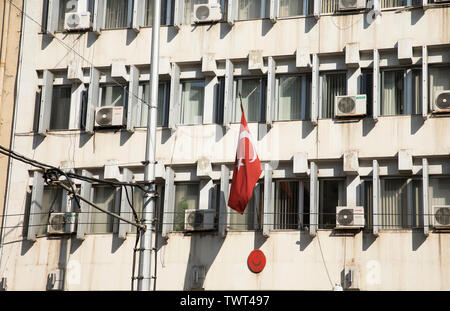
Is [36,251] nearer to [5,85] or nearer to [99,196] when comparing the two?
[99,196]

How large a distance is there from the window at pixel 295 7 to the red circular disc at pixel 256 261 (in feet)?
23.3

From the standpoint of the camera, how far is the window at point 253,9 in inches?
1019

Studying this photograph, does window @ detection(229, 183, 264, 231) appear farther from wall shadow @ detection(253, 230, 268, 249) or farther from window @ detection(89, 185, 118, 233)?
window @ detection(89, 185, 118, 233)

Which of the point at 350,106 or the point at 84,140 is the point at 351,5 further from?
the point at 84,140

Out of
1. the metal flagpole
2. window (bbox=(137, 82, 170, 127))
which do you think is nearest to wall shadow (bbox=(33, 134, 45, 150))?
window (bbox=(137, 82, 170, 127))

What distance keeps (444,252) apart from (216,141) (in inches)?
280

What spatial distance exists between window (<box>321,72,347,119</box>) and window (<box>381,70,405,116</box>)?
1.10 meters

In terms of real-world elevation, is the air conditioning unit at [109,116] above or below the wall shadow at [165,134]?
above

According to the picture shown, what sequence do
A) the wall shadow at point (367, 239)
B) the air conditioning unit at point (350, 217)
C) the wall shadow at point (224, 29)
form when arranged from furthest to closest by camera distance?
the wall shadow at point (224, 29), the air conditioning unit at point (350, 217), the wall shadow at point (367, 239)

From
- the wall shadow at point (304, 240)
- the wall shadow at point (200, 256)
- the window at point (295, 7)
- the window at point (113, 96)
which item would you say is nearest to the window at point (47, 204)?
the window at point (113, 96)

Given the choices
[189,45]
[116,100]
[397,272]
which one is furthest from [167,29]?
[397,272]

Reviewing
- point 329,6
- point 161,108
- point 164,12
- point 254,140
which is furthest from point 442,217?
point 164,12

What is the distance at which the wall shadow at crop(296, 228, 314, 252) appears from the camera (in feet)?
77.8

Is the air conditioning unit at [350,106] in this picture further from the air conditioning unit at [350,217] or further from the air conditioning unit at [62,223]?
the air conditioning unit at [62,223]
